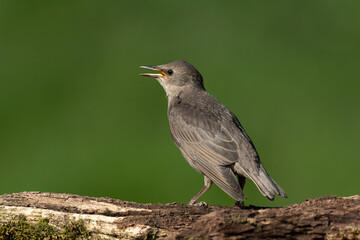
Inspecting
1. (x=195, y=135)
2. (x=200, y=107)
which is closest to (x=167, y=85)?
(x=200, y=107)

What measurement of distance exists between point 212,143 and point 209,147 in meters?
0.07

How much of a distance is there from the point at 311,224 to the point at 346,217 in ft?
1.31

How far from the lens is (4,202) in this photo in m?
5.99

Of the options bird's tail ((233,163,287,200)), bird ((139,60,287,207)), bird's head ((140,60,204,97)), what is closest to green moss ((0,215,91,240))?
bird ((139,60,287,207))

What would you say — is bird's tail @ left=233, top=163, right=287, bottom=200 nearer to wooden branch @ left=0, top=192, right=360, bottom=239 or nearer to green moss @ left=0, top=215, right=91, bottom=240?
wooden branch @ left=0, top=192, right=360, bottom=239

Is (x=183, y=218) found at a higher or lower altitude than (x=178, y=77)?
lower

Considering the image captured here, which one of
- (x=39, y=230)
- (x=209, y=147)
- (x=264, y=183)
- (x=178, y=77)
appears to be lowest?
(x=264, y=183)

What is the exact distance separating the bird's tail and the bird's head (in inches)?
89.5

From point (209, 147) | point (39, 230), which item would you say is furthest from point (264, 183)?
point (39, 230)

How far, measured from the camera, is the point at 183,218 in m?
5.70

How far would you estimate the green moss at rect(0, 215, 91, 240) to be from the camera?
18.5ft

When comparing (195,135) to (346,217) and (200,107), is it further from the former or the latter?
(346,217)

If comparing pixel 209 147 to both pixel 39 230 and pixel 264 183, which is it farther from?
pixel 39 230

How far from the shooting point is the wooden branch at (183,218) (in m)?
A: 5.10
